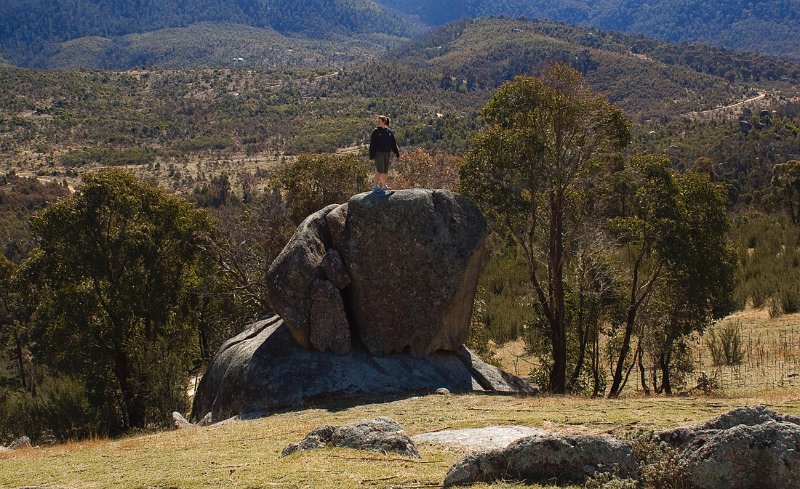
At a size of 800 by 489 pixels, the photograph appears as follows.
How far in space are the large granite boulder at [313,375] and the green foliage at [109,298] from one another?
10.9ft

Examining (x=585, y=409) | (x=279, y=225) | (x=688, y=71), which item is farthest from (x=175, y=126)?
(x=585, y=409)

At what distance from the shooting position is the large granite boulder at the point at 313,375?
20.3m

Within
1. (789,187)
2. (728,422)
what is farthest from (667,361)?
(789,187)

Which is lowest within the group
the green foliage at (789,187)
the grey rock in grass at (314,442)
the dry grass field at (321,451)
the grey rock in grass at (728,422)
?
the dry grass field at (321,451)

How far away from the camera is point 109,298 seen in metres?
25.6

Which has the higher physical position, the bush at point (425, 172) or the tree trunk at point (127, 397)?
the bush at point (425, 172)

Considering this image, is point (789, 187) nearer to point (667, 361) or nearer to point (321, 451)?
point (667, 361)

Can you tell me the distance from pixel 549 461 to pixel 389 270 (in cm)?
1293

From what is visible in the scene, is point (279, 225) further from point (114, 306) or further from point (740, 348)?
point (740, 348)

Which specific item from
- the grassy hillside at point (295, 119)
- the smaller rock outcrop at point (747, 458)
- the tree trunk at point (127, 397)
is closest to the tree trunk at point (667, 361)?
the smaller rock outcrop at point (747, 458)

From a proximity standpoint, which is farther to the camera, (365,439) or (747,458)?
(365,439)

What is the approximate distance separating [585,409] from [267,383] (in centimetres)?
908

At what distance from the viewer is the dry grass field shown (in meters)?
10.2

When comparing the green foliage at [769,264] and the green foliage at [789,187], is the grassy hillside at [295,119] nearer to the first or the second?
the green foliage at [789,187]
